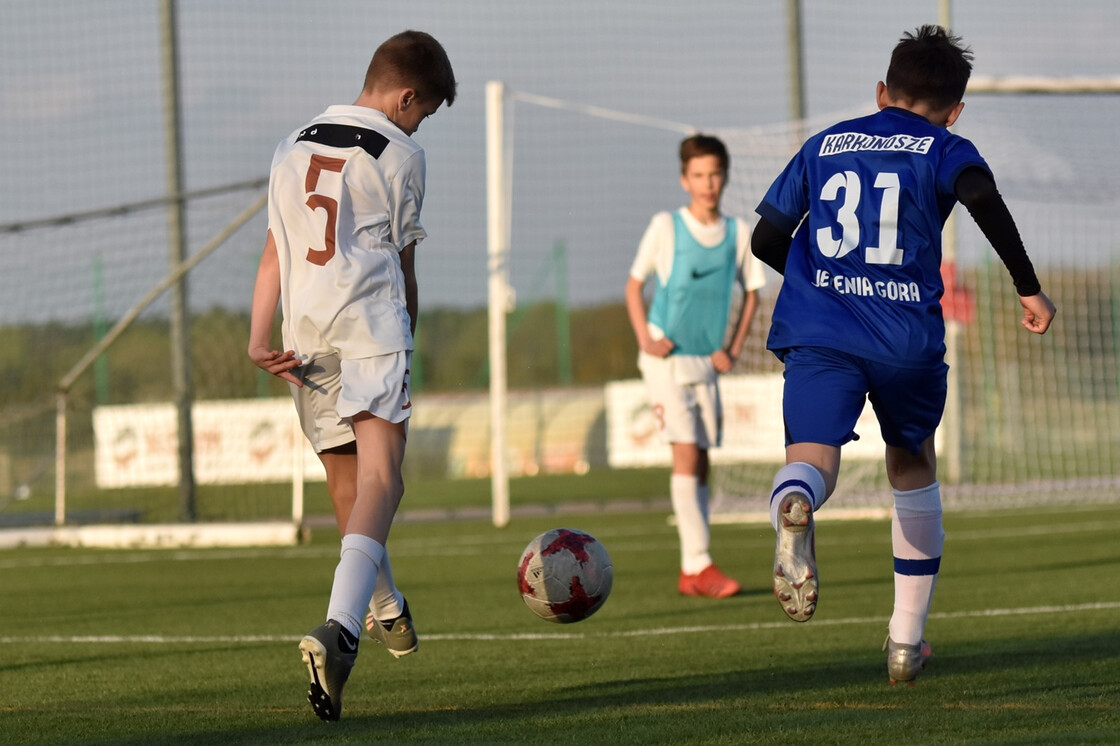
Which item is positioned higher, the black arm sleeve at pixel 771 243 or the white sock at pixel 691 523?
the black arm sleeve at pixel 771 243

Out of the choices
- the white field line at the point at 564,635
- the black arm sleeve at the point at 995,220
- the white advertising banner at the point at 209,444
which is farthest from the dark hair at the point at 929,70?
the white advertising banner at the point at 209,444

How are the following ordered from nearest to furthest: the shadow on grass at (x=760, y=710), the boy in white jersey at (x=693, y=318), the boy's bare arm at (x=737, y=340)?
the shadow on grass at (x=760, y=710), the boy's bare arm at (x=737, y=340), the boy in white jersey at (x=693, y=318)

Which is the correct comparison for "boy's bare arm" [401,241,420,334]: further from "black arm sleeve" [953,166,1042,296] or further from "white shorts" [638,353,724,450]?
"white shorts" [638,353,724,450]

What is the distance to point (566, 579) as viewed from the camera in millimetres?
4625

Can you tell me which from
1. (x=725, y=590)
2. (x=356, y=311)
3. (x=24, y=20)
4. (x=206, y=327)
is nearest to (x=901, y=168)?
(x=356, y=311)

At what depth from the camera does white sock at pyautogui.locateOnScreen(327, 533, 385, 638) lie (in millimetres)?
3637

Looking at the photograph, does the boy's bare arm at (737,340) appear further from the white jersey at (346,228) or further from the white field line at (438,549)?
the white jersey at (346,228)

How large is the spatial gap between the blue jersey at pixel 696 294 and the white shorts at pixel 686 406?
161 millimetres

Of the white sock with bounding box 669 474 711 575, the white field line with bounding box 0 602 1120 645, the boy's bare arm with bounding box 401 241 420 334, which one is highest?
the boy's bare arm with bounding box 401 241 420 334

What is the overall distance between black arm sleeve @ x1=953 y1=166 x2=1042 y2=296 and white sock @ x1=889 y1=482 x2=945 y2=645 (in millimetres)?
704

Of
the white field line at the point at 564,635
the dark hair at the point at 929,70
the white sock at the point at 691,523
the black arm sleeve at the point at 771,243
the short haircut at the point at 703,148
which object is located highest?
the short haircut at the point at 703,148

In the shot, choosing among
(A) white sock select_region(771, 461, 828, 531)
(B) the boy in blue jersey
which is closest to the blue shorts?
(B) the boy in blue jersey

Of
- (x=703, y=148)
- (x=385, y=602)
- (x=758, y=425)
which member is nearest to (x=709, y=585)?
(x=703, y=148)

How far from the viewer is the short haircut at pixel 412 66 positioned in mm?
4145
